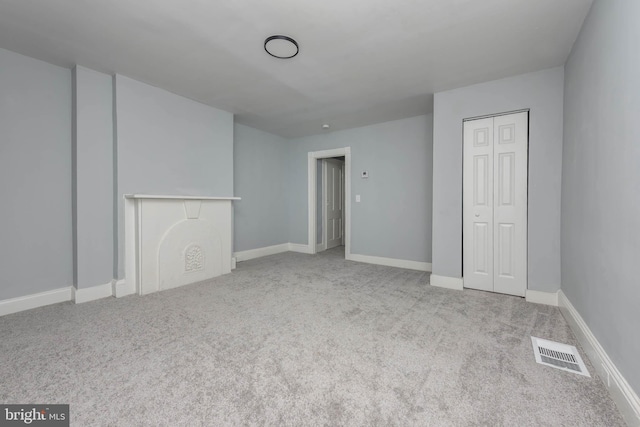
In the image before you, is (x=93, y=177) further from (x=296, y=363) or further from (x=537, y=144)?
(x=537, y=144)

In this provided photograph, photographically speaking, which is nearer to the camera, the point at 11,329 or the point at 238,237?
the point at 11,329

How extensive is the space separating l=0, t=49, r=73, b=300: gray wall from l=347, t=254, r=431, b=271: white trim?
12.9ft

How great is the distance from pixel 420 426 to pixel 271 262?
362 cm

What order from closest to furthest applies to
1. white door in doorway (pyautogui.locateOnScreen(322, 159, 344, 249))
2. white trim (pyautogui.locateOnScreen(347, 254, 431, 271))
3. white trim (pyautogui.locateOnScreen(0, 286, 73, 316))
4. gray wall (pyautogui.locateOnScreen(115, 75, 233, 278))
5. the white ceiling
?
the white ceiling < white trim (pyautogui.locateOnScreen(0, 286, 73, 316)) < gray wall (pyautogui.locateOnScreen(115, 75, 233, 278)) < white trim (pyautogui.locateOnScreen(347, 254, 431, 271)) < white door in doorway (pyautogui.locateOnScreen(322, 159, 344, 249))

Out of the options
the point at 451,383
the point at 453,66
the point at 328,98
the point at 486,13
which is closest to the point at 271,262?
the point at 328,98

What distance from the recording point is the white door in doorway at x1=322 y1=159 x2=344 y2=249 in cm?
582

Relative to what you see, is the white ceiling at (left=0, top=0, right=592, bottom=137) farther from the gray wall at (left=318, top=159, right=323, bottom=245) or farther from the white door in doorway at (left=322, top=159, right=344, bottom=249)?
the white door in doorway at (left=322, top=159, right=344, bottom=249)

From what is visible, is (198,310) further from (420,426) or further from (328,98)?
(328,98)

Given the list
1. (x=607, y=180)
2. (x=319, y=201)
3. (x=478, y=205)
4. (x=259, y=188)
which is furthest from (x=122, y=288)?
(x=607, y=180)

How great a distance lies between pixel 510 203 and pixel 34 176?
194 inches

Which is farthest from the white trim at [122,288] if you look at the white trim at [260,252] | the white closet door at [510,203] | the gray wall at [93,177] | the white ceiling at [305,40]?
the white closet door at [510,203]

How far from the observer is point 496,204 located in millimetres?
2949

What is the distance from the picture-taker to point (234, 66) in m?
2.66

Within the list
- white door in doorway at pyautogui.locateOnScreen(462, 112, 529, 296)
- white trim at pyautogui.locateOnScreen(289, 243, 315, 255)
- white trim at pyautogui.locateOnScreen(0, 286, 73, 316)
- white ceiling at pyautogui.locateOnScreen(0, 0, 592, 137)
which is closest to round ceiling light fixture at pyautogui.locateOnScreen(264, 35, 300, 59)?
white ceiling at pyautogui.locateOnScreen(0, 0, 592, 137)
